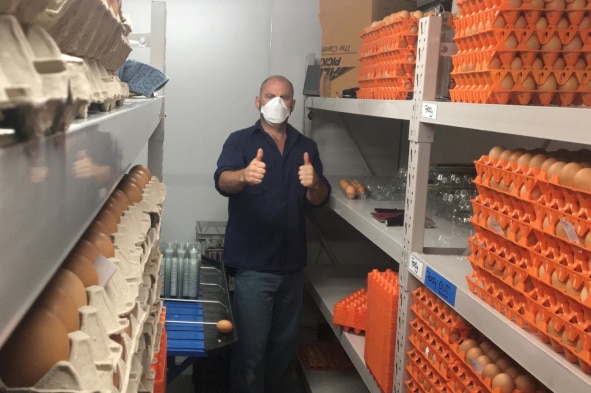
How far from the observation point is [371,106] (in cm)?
288

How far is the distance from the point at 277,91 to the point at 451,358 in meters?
2.15

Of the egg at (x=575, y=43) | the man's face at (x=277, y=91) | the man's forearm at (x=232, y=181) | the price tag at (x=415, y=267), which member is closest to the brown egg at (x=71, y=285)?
the egg at (x=575, y=43)

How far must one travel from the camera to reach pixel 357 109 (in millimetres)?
3150

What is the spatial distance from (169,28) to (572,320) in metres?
3.59

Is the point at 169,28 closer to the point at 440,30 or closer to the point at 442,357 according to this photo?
the point at 440,30

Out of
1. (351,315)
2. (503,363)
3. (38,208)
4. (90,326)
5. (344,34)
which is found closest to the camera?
(38,208)

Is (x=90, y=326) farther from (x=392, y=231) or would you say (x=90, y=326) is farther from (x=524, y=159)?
(x=392, y=231)

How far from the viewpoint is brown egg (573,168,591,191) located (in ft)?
3.99

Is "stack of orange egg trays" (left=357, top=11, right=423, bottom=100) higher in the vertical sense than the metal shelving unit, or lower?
higher

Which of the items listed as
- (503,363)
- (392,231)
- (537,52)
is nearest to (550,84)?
(537,52)

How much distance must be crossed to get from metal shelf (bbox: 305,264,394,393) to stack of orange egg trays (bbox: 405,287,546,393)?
0.71m

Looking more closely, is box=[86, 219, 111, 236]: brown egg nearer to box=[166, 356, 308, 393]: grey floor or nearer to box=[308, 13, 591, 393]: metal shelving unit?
box=[308, 13, 591, 393]: metal shelving unit

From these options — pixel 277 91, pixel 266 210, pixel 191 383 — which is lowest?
pixel 191 383

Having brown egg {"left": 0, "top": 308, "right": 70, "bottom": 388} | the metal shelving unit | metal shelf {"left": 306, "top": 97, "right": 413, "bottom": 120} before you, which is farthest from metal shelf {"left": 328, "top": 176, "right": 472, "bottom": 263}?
brown egg {"left": 0, "top": 308, "right": 70, "bottom": 388}
